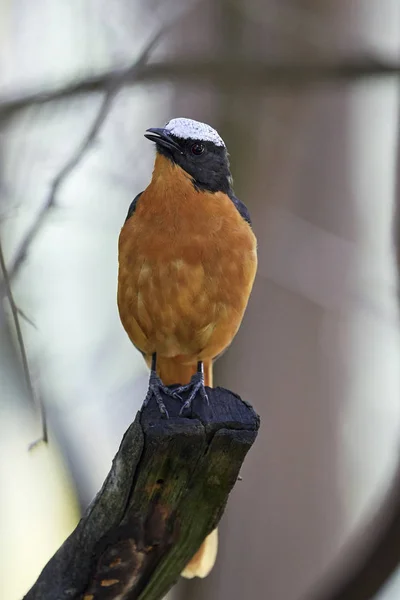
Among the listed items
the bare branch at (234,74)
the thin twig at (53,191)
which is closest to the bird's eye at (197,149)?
the thin twig at (53,191)

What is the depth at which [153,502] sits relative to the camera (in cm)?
317

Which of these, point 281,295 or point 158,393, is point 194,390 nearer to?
point 158,393

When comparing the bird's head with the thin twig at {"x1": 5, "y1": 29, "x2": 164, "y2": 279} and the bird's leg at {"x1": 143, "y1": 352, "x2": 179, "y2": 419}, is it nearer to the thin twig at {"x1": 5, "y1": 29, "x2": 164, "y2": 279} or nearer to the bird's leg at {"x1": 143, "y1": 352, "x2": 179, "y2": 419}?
the thin twig at {"x1": 5, "y1": 29, "x2": 164, "y2": 279}

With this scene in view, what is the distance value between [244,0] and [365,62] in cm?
166

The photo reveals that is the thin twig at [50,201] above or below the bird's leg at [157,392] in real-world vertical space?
above

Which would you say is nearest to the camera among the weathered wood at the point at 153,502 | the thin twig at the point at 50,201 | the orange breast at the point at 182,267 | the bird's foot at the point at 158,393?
the weathered wood at the point at 153,502

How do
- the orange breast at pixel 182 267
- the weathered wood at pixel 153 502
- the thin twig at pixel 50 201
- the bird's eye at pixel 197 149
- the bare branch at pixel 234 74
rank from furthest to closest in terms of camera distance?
the bare branch at pixel 234 74 → the bird's eye at pixel 197 149 → the orange breast at pixel 182 267 → the thin twig at pixel 50 201 → the weathered wood at pixel 153 502

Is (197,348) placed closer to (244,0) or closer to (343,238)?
(343,238)

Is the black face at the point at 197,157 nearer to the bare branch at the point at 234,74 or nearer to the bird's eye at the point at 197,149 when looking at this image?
the bird's eye at the point at 197,149

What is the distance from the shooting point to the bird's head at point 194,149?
4539 millimetres

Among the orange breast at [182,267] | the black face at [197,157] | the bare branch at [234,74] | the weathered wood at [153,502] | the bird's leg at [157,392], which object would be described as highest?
the bare branch at [234,74]

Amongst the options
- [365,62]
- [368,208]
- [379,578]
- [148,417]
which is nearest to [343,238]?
[368,208]

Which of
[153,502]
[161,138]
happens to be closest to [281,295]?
[161,138]

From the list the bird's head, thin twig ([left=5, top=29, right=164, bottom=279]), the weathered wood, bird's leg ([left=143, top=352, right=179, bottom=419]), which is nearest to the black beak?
the bird's head
